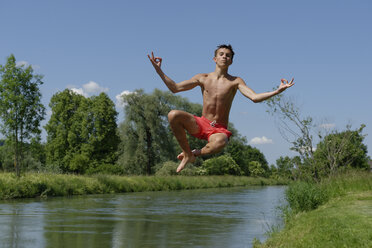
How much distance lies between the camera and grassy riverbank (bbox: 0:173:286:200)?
28.1 metres

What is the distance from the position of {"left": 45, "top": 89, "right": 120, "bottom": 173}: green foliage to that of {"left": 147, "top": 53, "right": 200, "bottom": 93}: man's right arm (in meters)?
45.6

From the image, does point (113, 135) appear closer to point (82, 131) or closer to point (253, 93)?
point (82, 131)

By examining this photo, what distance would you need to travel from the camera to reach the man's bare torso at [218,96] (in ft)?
14.2

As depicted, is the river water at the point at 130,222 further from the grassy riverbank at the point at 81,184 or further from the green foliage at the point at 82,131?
the green foliage at the point at 82,131

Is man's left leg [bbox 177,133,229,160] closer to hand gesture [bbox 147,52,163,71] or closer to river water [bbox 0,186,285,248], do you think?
hand gesture [bbox 147,52,163,71]

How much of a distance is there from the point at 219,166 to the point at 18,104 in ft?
102

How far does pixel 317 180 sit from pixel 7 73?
65.6ft

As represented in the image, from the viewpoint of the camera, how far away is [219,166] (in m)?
55.4

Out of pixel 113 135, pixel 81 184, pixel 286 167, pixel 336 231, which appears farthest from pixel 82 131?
pixel 336 231

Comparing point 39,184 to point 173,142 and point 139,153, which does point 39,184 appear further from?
point 173,142

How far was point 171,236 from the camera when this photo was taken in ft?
62.5

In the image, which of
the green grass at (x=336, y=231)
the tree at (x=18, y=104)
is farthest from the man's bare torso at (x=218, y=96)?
the tree at (x=18, y=104)

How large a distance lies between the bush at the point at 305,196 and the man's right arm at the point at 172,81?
1342cm

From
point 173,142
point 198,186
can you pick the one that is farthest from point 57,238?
point 173,142
